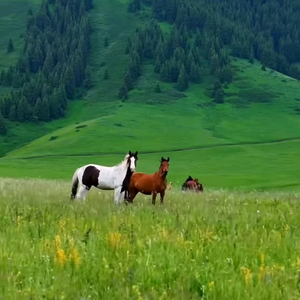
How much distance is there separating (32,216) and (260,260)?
5.46 metres

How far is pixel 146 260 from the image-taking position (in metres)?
6.89

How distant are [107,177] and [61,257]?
10.7 metres

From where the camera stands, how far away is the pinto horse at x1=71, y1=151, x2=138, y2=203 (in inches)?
674

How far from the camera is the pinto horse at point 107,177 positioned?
17109 mm

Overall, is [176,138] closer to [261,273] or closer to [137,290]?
[261,273]

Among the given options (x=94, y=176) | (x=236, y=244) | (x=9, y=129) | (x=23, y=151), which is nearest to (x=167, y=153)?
(x=23, y=151)

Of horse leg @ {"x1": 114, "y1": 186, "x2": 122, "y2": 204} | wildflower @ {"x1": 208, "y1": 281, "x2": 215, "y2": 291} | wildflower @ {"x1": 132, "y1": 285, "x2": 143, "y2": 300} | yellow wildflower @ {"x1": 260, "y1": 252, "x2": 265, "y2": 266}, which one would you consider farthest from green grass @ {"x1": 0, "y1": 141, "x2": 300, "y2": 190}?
wildflower @ {"x1": 132, "y1": 285, "x2": 143, "y2": 300}

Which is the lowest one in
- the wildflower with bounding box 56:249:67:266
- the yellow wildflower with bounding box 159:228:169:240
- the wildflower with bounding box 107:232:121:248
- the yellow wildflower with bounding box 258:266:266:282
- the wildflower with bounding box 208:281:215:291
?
the yellow wildflower with bounding box 159:228:169:240

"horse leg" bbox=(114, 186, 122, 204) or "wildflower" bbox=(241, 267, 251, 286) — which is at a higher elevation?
A: "wildflower" bbox=(241, 267, 251, 286)

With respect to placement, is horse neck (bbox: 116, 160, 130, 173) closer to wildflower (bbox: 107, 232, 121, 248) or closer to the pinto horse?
the pinto horse

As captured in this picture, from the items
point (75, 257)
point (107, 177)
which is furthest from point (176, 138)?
point (75, 257)

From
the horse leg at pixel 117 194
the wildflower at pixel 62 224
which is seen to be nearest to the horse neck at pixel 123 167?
the horse leg at pixel 117 194

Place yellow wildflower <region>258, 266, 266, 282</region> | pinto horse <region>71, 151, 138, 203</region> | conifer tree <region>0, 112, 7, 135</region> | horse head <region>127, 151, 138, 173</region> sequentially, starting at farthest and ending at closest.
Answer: conifer tree <region>0, 112, 7, 135</region> → pinto horse <region>71, 151, 138, 203</region> → horse head <region>127, 151, 138, 173</region> → yellow wildflower <region>258, 266, 266, 282</region>

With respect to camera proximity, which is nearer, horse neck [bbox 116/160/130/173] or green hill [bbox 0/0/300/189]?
horse neck [bbox 116/160/130/173]
